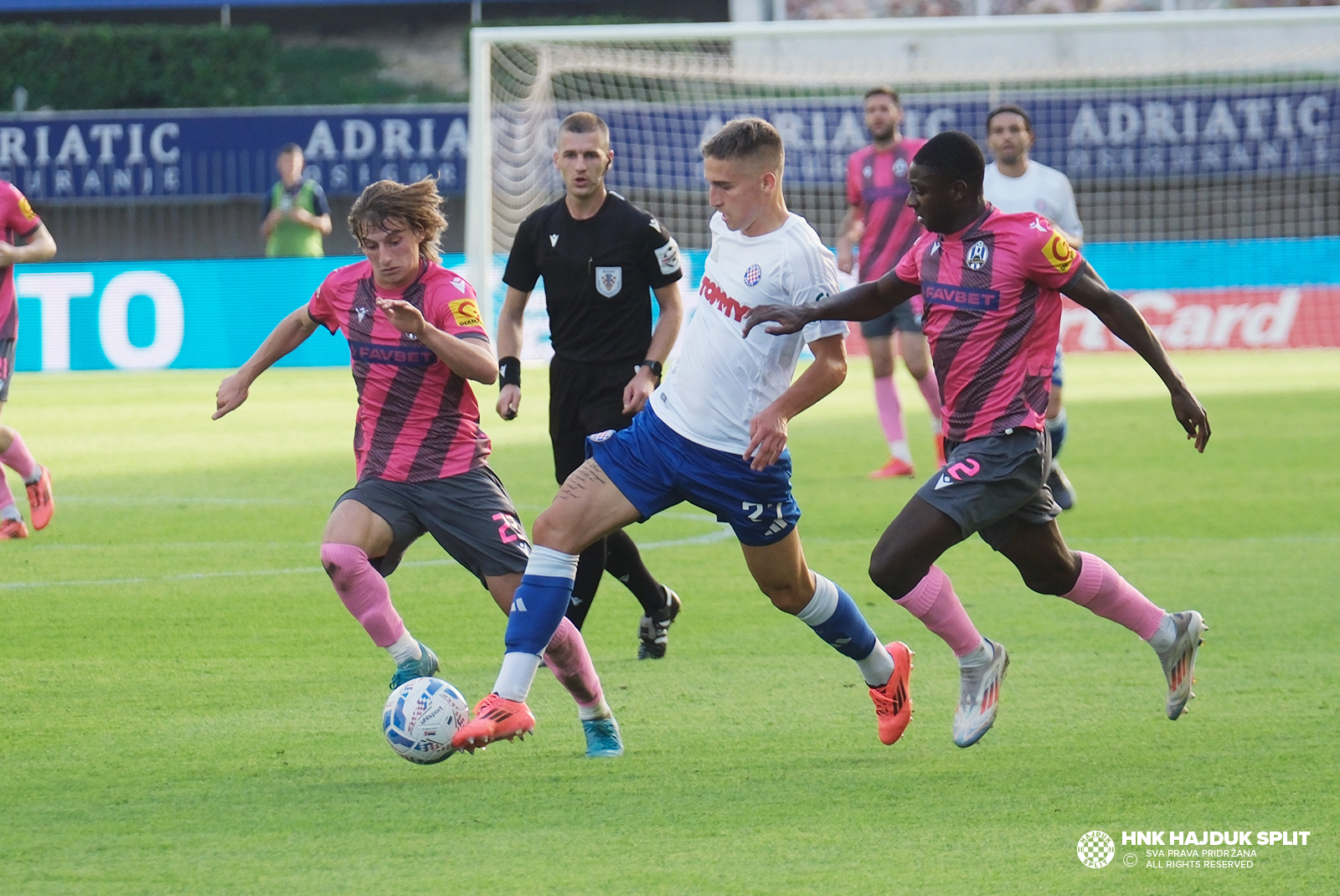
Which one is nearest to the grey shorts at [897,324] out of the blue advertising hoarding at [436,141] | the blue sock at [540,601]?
the blue sock at [540,601]

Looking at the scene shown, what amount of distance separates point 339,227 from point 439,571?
2329 centimetres

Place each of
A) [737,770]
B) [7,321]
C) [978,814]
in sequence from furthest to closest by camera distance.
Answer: [7,321] → [737,770] → [978,814]

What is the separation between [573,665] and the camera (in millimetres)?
4879

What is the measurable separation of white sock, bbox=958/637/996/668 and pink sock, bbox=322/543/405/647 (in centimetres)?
169

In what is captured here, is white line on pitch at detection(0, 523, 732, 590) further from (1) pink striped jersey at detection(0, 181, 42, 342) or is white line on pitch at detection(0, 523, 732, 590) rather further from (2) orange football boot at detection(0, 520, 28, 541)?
(1) pink striped jersey at detection(0, 181, 42, 342)

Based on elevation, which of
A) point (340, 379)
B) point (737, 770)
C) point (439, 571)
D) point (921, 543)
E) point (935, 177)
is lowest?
point (340, 379)

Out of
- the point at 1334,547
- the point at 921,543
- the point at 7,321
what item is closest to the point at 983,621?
the point at 921,543

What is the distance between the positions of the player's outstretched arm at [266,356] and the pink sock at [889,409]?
6.49 metres

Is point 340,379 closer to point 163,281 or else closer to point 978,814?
point 163,281

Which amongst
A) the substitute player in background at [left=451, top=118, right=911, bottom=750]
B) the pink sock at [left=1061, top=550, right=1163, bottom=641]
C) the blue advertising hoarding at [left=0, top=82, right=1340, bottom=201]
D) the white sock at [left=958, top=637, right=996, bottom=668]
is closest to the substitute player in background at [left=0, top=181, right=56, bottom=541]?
the substitute player in background at [left=451, top=118, right=911, bottom=750]

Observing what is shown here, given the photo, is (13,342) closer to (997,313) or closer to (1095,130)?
(997,313)

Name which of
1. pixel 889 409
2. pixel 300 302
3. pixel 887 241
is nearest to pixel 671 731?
pixel 889 409

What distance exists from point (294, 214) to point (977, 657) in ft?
51.3

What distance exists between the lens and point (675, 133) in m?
26.8
